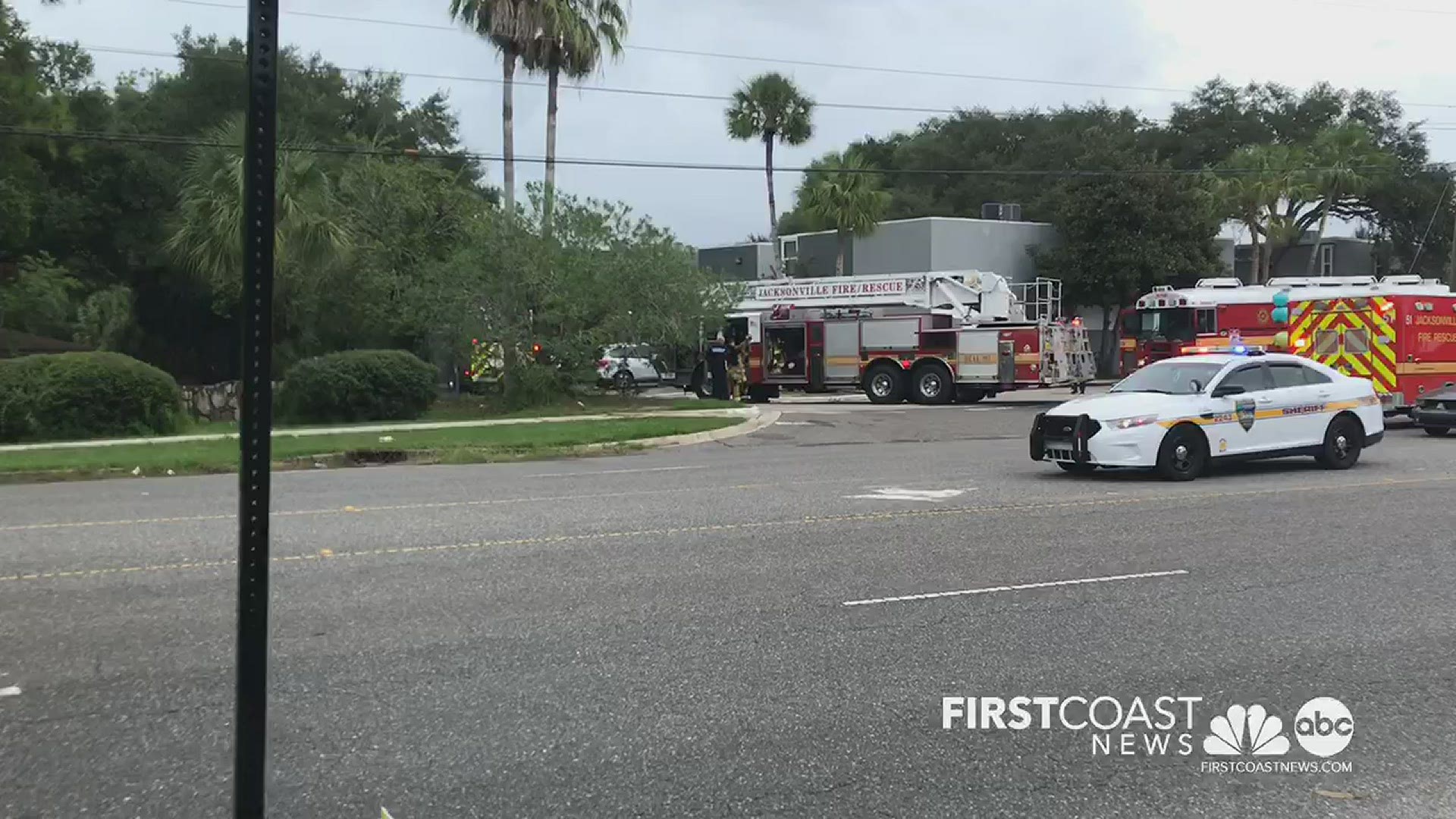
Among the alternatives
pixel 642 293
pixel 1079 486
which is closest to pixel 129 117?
pixel 642 293

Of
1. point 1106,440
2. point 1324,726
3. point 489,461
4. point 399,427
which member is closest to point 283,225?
point 399,427

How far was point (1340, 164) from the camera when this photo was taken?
51.2 m

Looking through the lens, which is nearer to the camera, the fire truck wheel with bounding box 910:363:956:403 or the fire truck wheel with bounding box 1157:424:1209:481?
the fire truck wheel with bounding box 1157:424:1209:481

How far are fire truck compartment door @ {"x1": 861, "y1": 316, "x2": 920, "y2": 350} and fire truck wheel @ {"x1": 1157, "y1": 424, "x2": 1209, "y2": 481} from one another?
61.4ft

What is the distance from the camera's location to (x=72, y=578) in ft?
30.0

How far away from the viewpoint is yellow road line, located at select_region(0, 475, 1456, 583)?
9.56 metres

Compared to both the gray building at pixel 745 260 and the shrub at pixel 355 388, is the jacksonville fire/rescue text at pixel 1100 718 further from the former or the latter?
the gray building at pixel 745 260

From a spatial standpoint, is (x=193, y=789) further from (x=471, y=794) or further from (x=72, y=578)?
(x=72, y=578)

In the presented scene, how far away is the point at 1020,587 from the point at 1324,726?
9.98 feet

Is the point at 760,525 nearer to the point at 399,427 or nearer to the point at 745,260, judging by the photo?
the point at 399,427

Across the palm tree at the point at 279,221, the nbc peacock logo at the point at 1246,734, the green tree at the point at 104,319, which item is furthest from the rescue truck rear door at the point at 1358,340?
the green tree at the point at 104,319

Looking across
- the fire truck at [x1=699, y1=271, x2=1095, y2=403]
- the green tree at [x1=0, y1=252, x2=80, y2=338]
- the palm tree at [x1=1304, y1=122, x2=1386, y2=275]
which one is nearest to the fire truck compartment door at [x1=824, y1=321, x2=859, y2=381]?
the fire truck at [x1=699, y1=271, x2=1095, y2=403]

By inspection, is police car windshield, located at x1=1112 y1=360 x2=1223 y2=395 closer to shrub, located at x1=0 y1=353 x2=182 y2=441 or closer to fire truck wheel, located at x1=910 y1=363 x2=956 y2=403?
shrub, located at x1=0 y1=353 x2=182 y2=441

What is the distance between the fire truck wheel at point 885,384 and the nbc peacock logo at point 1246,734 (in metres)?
28.6
